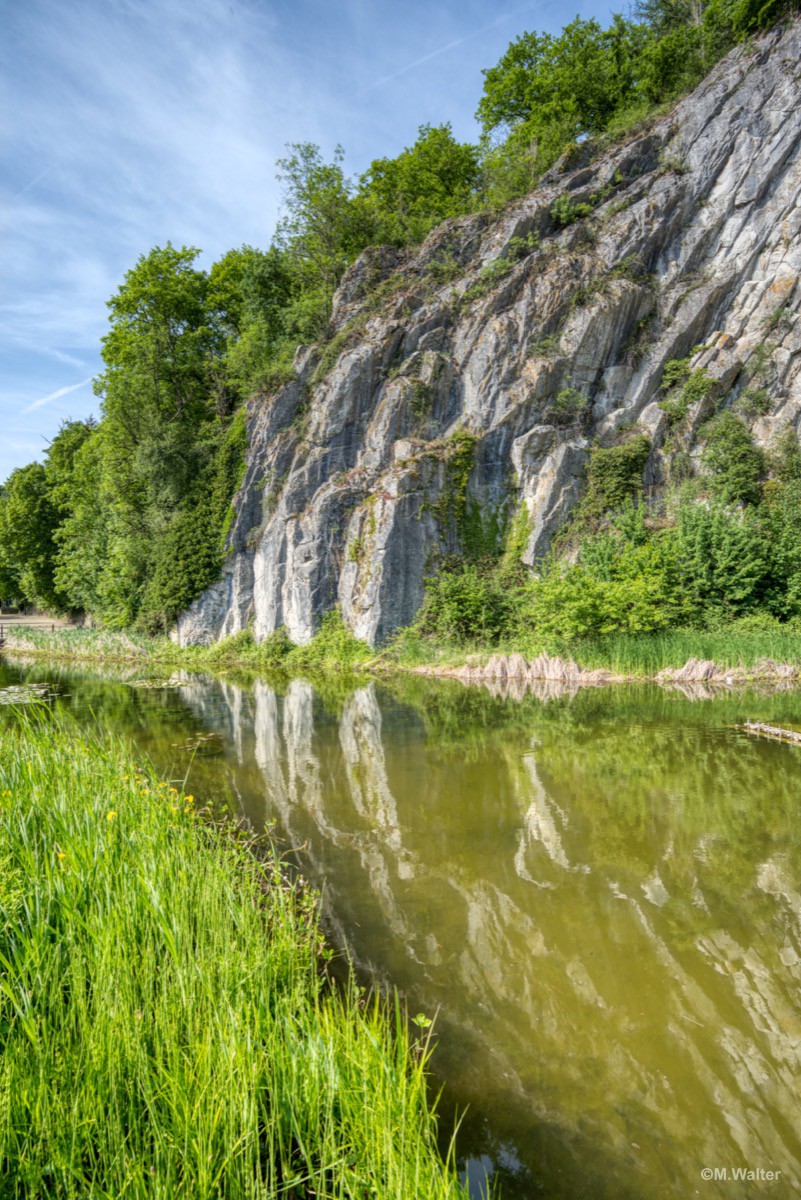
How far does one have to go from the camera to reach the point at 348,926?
4684 mm

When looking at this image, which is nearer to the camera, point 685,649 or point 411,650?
point 685,649

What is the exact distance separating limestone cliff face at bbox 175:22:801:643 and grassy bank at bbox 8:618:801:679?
971mm

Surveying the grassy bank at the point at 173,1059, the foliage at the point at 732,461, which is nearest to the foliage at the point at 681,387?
the foliage at the point at 732,461

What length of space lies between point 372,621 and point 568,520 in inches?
340

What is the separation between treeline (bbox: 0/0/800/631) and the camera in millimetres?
29844

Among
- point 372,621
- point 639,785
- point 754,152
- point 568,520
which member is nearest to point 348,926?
point 639,785

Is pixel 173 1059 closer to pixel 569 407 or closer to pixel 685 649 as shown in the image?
pixel 685 649

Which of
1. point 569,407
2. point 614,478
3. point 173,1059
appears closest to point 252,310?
point 569,407

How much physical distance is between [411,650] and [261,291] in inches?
952

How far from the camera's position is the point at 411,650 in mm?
21812

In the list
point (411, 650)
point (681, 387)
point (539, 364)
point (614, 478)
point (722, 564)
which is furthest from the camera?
point (539, 364)

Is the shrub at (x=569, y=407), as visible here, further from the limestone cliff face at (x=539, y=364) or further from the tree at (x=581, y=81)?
the tree at (x=581, y=81)

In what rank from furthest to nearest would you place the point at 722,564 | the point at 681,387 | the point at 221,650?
the point at 221,650, the point at 681,387, the point at 722,564

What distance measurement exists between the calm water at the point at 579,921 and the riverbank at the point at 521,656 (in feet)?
16.5
